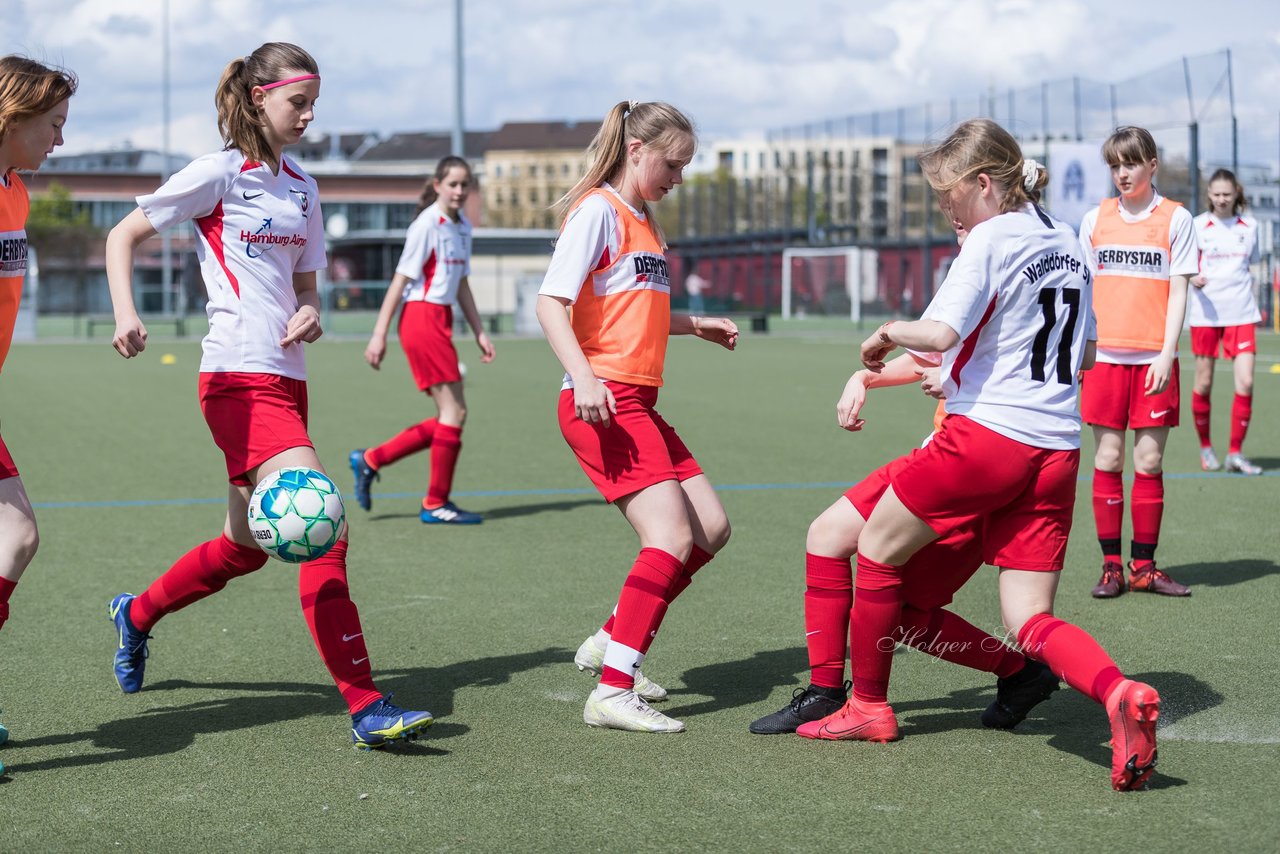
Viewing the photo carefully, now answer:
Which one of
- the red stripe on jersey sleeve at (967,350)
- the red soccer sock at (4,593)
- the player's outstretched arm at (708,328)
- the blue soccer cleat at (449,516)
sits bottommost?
the blue soccer cleat at (449,516)

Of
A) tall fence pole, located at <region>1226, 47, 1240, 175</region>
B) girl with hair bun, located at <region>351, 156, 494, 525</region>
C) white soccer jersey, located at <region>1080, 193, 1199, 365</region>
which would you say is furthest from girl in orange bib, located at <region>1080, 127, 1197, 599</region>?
tall fence pole, located at <region>1226, 47, 1240, 175</region>

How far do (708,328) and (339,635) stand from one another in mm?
1631

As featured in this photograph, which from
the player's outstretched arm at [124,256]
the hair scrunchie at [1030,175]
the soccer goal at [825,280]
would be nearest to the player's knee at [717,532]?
the hair scrunchie at [1030,175]

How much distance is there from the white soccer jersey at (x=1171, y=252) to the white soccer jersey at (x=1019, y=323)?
245 cm

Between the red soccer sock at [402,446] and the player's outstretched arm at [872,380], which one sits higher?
the player's outstretched arm at [872,380]

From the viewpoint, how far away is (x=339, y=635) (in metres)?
4.24

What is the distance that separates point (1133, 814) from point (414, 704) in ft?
7.48

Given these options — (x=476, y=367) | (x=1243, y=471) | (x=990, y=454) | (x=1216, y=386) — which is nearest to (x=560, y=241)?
(x=990, y=454)

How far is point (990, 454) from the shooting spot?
3.98m

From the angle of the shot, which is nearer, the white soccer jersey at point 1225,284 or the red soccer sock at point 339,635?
the red soccer sock at point 339,635

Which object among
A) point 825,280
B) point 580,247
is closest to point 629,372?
point 580,247

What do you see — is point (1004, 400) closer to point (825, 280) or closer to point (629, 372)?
point (629, 372)

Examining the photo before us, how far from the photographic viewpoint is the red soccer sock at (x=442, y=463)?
8.79m

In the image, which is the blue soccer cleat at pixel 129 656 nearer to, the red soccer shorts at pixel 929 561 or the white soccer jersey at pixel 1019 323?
the red soccer shorts at pixel 929 561
